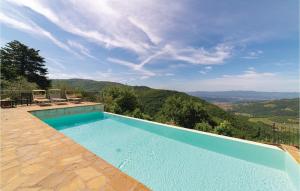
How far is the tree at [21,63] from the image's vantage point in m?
19.9

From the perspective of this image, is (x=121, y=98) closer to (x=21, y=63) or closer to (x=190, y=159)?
(x=190, y=159)

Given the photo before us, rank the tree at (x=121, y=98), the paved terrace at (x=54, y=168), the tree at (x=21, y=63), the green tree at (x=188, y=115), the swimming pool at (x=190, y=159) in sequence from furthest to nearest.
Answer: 1. the tree at (x=21, y=63)
2. the green tree at (x=188, y=115)
3. the tree at (x=121, y=98)
4. the swimming pool at (x=190, y=159)
5. the paved terrace at (x=54, y=168)

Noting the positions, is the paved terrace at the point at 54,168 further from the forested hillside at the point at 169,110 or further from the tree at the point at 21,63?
the tree at the point at 21,63

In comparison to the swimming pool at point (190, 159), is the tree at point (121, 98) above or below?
above

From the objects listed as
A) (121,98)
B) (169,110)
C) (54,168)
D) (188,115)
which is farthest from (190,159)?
(169,110)

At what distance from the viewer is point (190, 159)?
4.12 metres

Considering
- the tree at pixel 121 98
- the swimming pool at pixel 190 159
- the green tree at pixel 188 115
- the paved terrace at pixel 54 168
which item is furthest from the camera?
the green tree at pixel 188 115

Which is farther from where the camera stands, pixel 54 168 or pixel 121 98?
pixel 121 98

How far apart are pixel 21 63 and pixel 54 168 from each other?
25.4m

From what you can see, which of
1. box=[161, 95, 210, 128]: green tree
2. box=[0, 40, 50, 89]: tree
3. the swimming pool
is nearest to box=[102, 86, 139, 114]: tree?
box=[161, 95, 210, 128]: green tree

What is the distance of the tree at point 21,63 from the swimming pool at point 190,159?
20476 millimetres

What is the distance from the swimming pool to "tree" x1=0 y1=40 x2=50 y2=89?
20.5m

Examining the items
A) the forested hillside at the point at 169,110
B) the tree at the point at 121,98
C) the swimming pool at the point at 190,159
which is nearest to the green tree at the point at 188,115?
the forested hillside at the point at 169,110

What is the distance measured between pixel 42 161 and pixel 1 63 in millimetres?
25253
